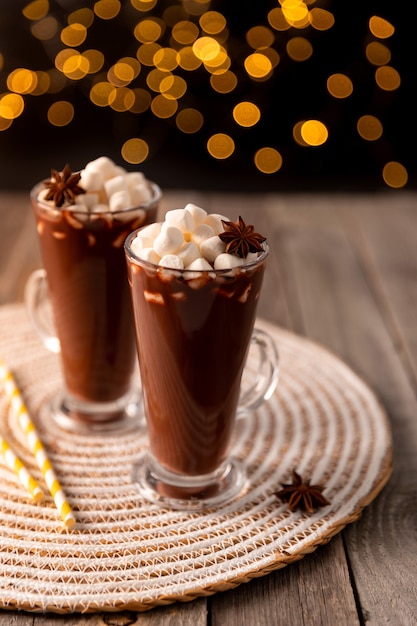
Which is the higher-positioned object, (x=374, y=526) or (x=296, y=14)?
(x=296, y=14)

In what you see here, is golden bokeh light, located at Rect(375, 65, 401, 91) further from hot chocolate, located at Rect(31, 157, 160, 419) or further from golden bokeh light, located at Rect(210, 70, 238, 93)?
hot chocolate, located at Rect(31, 157, 160, 419)

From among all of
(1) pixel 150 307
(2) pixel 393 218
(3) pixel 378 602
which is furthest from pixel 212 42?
(3) pixel 378 602

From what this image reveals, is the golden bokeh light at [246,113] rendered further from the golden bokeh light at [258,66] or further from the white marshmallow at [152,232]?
the white marshmallow at [152,232]

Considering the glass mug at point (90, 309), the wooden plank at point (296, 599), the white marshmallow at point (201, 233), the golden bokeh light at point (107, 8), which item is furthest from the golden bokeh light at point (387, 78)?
the wooden plank at point (296, 599)

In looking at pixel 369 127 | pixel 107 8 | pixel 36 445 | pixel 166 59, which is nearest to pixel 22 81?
pixel 107 8

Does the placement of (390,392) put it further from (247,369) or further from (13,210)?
(13,210)

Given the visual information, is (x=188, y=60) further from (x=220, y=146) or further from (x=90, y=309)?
(x=90, y=309)

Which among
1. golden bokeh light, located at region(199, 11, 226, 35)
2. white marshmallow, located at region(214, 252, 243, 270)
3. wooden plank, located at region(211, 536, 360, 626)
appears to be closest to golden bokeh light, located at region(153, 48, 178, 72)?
golden bokeh light, located at region(199, 11, 226, 35)
